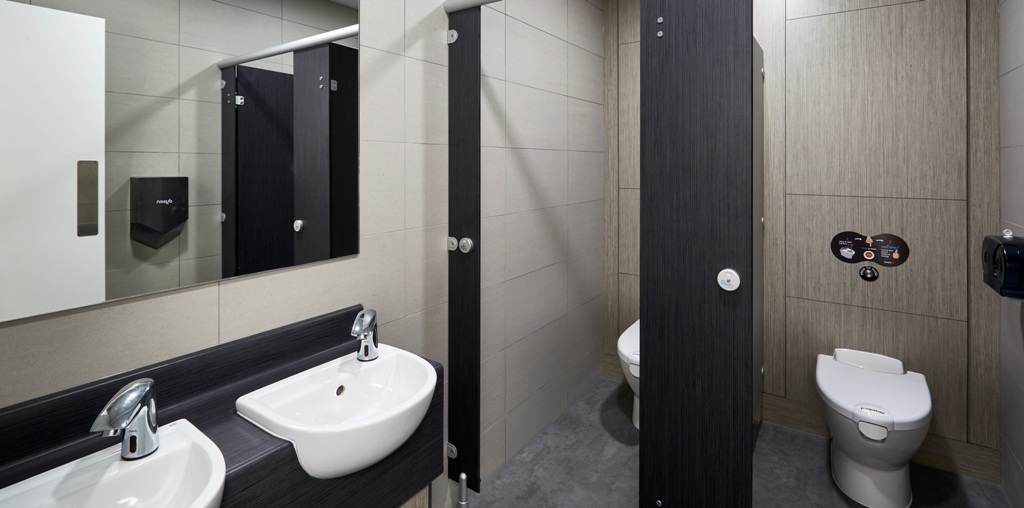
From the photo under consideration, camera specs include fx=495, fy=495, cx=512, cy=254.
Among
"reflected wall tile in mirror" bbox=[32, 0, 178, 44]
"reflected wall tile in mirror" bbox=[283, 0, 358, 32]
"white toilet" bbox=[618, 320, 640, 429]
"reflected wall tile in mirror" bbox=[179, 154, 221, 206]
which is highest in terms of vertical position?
"reflected wall tile in mirror" bbox=[283, 0, 358, 32]

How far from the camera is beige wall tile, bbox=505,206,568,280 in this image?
2.11 m

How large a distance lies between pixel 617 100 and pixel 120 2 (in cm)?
159

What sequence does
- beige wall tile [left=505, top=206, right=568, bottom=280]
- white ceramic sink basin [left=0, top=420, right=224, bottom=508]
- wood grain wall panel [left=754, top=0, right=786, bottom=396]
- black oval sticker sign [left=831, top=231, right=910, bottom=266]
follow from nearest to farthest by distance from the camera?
white ceramic sink basin [left=0, top=420, right=224, bottom=508] < beige wall tile [left=505, top=206, right=568, bottom=280] < black oval sticker sign [left=831, top=231, right=910, bottom=266] < wood grain wall panel [left=754, top=0, right=786, bottom=396]

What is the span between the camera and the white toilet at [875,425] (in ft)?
5.85

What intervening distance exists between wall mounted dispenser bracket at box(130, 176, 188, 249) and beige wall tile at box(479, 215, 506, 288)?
3.21ft

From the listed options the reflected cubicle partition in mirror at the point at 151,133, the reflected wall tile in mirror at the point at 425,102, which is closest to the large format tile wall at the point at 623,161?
the reflected wall tile in mirror at the point at 425,102

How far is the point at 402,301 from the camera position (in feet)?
5.72

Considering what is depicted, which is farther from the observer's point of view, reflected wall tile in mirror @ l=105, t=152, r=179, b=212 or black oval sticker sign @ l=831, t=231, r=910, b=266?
black oval sticker sign @ l=831, t=231, r=910, b=266

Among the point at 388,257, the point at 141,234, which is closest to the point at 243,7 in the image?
the point at 141,234

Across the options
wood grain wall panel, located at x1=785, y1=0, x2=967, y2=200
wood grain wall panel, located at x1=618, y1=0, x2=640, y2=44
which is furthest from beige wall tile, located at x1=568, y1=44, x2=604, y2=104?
wood grain wall panel, located at x1=785, y1=0, x2=967, y2=200

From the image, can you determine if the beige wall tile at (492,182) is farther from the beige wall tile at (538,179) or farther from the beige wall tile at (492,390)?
the beige wall tile at (492,390)

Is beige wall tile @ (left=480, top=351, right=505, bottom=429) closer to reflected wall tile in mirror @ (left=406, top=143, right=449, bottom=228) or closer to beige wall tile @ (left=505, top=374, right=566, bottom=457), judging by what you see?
beige wall tile @ (left=505, top=374, right=566, bottom=457)

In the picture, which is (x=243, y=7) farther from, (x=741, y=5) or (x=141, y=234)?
(x=741, y=5)

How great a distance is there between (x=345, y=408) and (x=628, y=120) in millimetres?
1488
